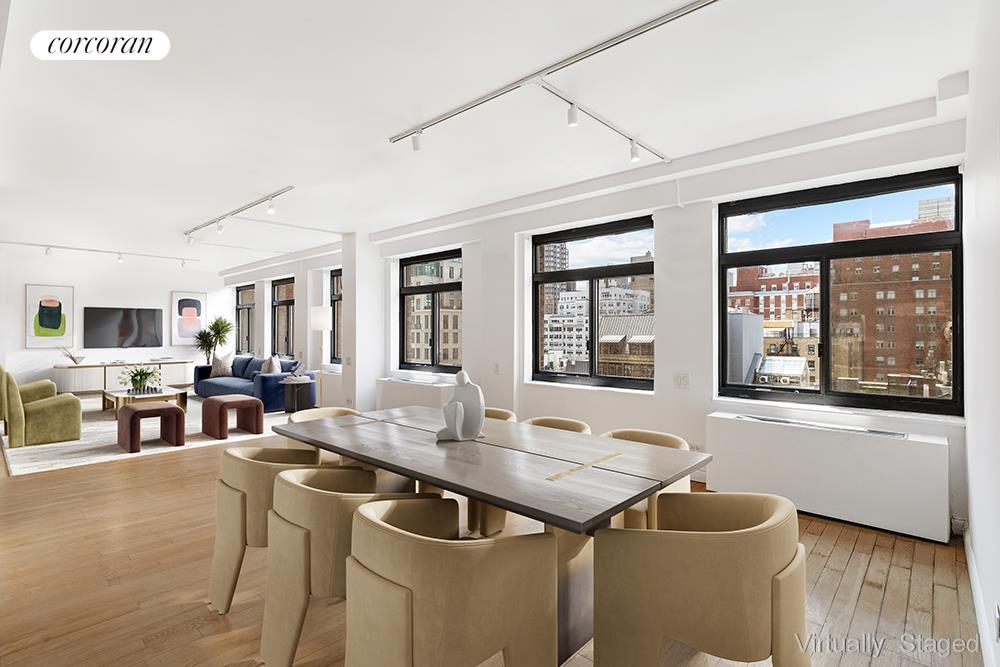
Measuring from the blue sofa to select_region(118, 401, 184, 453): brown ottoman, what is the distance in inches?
62.8

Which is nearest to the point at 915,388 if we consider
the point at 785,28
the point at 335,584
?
the point at 785,28

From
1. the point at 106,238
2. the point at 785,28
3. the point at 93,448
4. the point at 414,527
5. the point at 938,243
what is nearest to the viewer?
the point at 414,527

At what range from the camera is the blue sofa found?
25.9 feet

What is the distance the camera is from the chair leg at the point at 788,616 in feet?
5.30

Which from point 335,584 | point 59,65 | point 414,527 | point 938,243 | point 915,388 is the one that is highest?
point 59,65

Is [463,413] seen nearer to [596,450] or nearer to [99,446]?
[596,450]

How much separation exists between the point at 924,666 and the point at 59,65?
16.1ft

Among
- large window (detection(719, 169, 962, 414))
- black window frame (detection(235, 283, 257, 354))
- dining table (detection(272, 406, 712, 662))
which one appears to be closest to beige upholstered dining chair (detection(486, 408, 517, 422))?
dining table (detection(272, 406, 712, 662))

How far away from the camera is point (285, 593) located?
6.55 feet

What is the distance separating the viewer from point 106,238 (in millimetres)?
7820

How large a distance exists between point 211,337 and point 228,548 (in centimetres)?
1020

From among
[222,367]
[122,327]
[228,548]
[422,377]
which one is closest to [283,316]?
[222,367]

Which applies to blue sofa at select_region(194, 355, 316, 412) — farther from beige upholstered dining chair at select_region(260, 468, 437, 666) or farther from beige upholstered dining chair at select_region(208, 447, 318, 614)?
beige upholstered dining chair at select_region(260, 468, 437, 666)

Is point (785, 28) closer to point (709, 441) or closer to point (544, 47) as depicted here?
point (544, 47)
